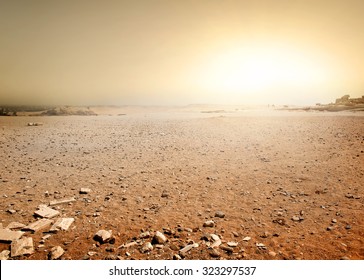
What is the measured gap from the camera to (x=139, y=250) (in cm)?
398

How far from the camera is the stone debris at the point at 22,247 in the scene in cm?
389

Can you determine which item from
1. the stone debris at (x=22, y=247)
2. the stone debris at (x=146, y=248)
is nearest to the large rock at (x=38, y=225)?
the stone debris at (x=22, y=247)

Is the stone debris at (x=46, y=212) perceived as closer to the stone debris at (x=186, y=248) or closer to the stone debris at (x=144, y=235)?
the stone debris at (x=144, y=235)

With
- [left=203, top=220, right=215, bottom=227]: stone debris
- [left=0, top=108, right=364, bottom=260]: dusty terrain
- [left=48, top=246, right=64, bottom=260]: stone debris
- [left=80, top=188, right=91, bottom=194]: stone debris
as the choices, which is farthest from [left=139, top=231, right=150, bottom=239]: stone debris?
[left=80, top=188, right=91, bottom=194]: stone debris

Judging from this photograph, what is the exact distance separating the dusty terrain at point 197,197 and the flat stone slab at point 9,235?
109 mm

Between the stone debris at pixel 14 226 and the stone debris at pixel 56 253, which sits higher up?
the stone debris at pixel 14 226

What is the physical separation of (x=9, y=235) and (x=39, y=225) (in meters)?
0.47

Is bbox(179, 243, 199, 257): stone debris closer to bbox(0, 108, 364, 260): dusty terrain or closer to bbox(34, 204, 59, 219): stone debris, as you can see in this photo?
bbox(0, 108, 364, 260): dusty terrain

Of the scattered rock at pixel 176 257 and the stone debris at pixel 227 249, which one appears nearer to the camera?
the scattered rock at pixel 176 257

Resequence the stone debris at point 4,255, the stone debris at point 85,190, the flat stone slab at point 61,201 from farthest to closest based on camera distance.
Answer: the stone debris at point 85,190 → the flat stone slab at point 61,201 → the stone debris at point 4,255

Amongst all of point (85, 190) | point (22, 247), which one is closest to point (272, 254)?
point (22, 247)
